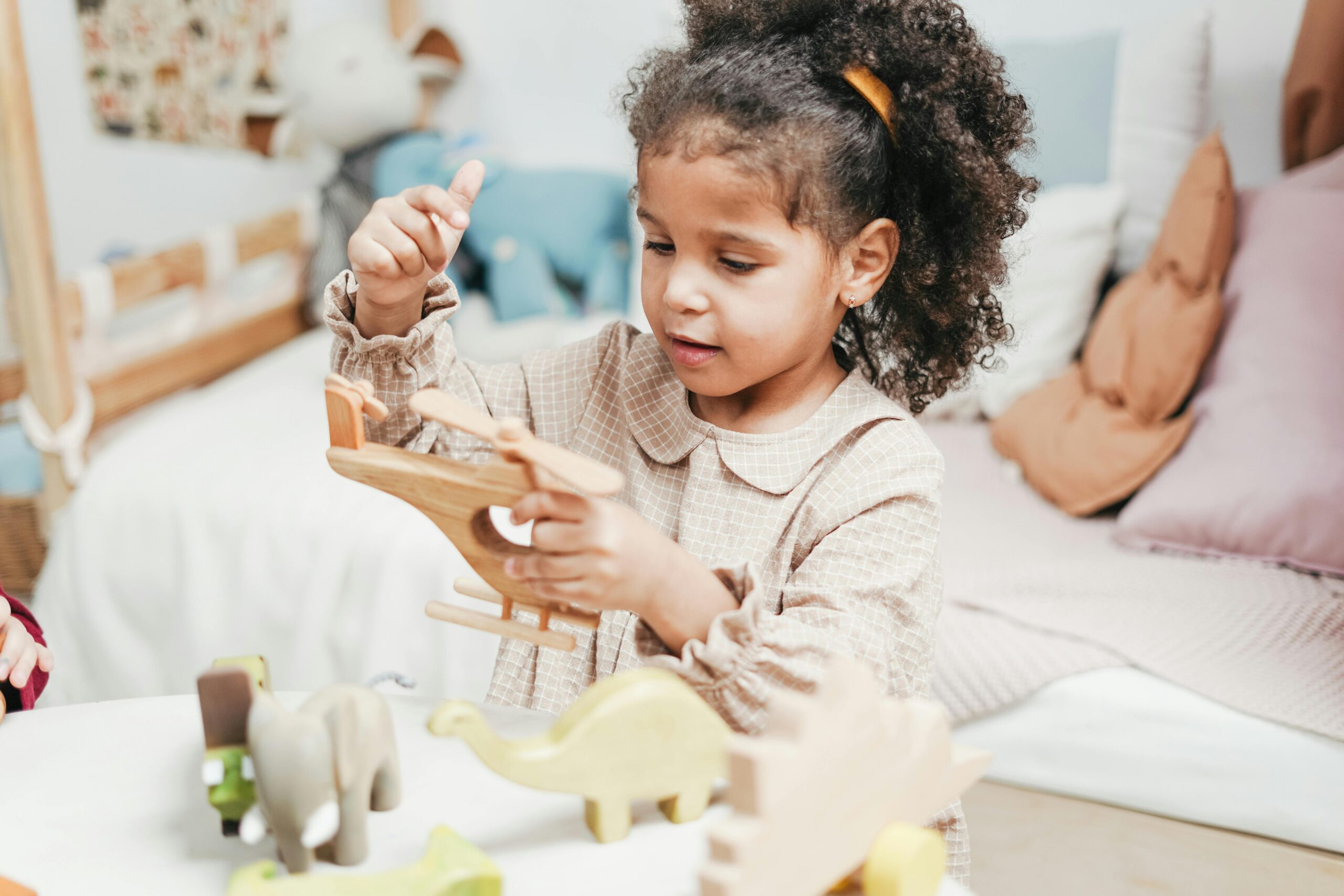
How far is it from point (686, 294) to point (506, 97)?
1757 mm

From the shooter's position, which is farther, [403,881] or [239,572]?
[239,572]

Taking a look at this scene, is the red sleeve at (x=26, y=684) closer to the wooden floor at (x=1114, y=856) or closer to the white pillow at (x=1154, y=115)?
the wooden floor at (x=1114, y=856)

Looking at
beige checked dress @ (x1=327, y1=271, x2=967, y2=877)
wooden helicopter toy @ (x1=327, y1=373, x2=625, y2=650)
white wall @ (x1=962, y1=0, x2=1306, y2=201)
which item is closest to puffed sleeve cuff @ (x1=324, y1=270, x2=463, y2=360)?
beige checked dress @ (x1=327, y1=271, x2=967, y2=877)

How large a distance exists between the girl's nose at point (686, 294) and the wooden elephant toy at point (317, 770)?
0.29 metres

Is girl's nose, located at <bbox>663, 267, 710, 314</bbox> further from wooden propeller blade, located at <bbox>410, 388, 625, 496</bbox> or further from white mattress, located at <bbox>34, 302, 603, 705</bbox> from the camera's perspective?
white mattress, located at <bbox>34, 302, 603, 705</bbox>

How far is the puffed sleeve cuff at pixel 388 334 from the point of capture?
26.9 inches

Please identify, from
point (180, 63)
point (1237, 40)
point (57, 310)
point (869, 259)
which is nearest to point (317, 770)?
point (869, 259)

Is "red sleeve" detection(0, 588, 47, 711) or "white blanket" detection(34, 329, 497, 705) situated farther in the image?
"white blanket" detection(34, 329, 497, 705)

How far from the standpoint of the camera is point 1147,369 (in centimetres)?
134

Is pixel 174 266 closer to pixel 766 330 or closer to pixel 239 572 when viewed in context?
pixel 239 572

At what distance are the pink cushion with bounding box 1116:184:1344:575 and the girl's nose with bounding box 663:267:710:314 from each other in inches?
32.5

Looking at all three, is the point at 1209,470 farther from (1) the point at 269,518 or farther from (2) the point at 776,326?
(1) the point at 269,518

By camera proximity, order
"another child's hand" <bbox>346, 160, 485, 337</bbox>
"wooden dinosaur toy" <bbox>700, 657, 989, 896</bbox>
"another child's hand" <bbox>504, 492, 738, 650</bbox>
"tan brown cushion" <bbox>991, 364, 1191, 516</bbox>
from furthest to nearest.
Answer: "tan brown cushion" <bbox>991, 364, 1191, 516</bbox>, "another child's hand" <bbox>346, 160, 485, 337</bbox>, "another child's hand" <bbox>504, 492, 738, 650</bbox>, "wooden dinosaur toy" <bbox>700, 657, 989, 896</bbox>

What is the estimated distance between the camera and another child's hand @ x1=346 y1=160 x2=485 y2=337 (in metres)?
0.62
